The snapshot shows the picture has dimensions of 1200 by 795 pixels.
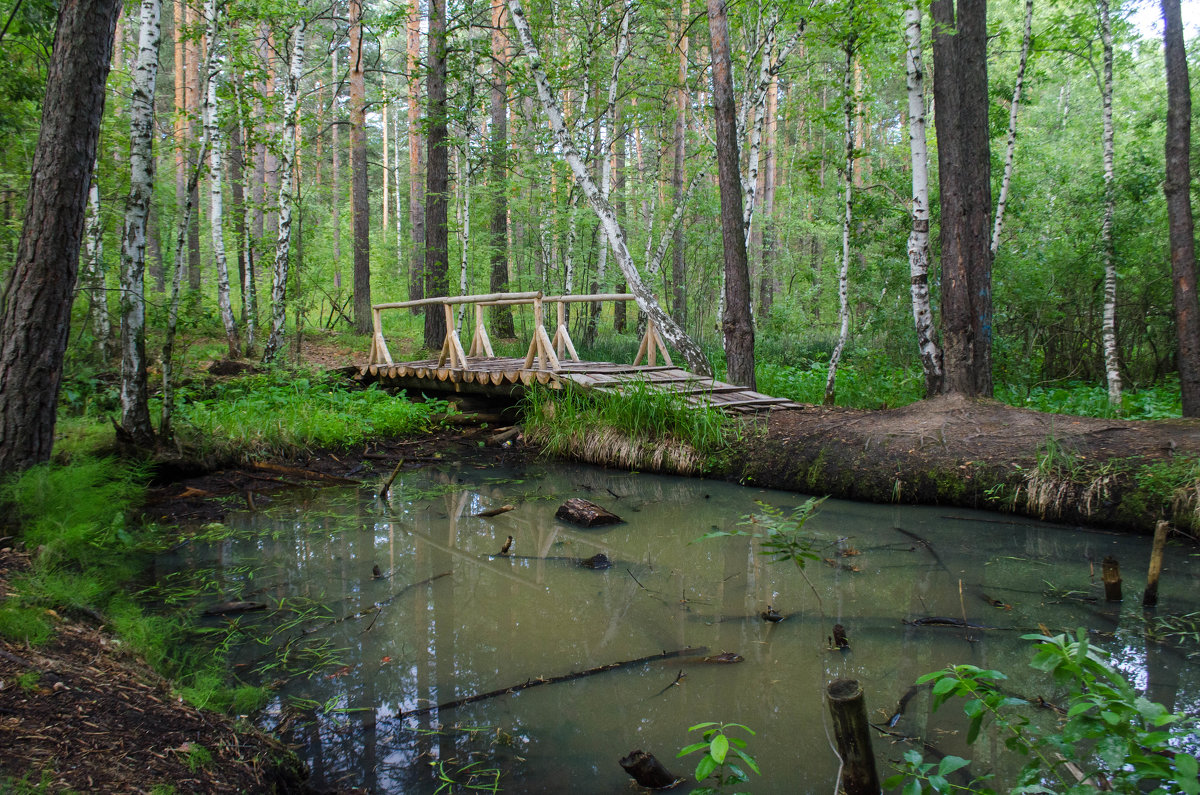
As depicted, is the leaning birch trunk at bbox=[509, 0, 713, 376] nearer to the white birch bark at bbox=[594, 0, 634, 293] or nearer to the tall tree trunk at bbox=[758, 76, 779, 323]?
the white birch bark at bbox=[594, 0, 634, 293]

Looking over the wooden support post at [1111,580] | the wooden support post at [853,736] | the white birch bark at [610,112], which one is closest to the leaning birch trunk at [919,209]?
the wooden support post at [1111,580]

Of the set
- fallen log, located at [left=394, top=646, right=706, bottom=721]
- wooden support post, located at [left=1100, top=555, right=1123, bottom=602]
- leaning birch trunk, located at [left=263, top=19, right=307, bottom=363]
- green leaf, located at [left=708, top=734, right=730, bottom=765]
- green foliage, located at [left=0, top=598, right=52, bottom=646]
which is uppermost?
leaning birch trunk, located at [left=263, top=19, right=307, bottom=363]

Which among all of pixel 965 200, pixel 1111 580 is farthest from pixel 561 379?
pixel 1111 580

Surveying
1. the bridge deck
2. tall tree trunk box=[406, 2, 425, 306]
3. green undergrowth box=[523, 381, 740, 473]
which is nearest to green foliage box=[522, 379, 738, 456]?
green undergrowth box=[523, 381, 740, 473]

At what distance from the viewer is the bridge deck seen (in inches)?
307

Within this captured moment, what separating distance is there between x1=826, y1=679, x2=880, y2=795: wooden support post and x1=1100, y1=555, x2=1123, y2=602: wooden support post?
8.20 feet

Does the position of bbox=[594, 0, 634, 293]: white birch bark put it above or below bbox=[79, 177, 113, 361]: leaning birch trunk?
above

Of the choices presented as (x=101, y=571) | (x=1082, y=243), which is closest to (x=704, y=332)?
(x=1082, y=243)

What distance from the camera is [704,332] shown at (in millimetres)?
15953

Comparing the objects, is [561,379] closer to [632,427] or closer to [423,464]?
[632,427]

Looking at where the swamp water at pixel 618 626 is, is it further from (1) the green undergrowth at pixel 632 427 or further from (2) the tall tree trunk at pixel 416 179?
(2) the tall tree trunk at pixel 416 179

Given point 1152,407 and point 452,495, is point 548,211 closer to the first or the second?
point 452,495

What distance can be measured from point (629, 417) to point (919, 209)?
3.99 meters

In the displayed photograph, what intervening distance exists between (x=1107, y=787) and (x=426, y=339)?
498 inches
